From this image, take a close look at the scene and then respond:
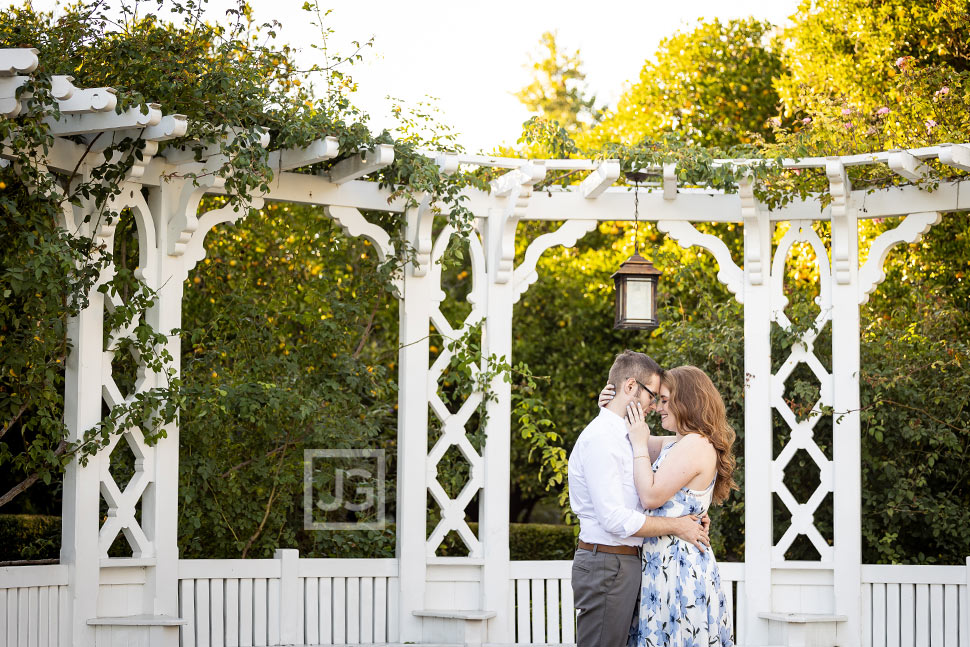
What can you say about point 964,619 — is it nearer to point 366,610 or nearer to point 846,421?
point 846,421

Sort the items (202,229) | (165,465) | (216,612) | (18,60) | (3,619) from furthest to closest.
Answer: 1. (216,612)
2. (202,229)
3. (165,465)
4. (3,619)
5. (18,60)

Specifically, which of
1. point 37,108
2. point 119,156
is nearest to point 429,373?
point 119,156

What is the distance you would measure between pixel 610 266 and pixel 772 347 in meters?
2.80

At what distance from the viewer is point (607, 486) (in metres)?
3.36

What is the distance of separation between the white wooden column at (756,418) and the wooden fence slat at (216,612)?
254cm

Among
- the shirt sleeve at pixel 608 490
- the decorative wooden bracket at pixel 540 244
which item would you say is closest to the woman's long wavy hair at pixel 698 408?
the shirt sleeve at pixel 608 490

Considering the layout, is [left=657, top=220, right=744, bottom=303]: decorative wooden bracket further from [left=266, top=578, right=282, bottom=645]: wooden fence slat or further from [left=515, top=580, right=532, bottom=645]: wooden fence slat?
[left=266, top=578, right=282, bottom=645]: wooden fence slat

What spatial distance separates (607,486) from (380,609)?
2.67m

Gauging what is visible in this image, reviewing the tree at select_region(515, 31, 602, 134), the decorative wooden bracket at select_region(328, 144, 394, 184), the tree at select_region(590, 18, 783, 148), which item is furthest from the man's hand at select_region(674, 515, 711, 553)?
the tree at select_region(515, 31, 602, 134)

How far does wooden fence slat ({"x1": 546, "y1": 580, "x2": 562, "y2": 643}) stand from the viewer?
581cm

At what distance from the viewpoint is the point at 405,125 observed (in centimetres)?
571

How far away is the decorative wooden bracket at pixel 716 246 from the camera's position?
593 cm

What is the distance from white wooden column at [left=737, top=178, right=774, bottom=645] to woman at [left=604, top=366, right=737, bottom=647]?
7.70 ft

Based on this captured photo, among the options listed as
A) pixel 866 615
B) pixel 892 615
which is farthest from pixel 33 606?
pixel 892 615
